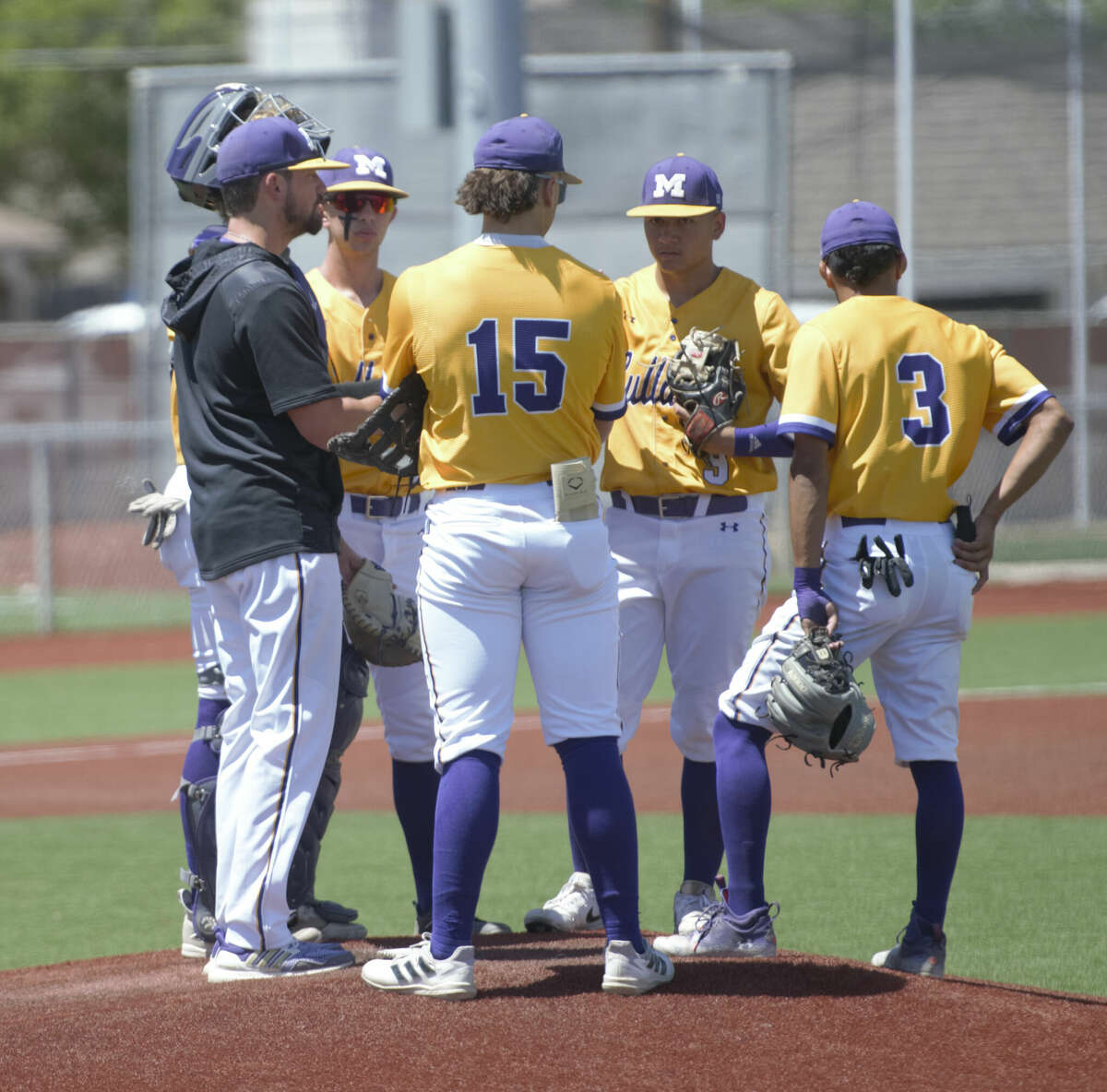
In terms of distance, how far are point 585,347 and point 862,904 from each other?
2772 mm

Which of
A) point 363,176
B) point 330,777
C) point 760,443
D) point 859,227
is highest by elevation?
point 363,176

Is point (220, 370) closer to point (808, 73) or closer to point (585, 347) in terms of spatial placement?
point (585, 347)

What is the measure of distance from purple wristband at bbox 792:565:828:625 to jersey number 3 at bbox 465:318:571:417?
35.0 inches

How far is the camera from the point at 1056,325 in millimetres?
21422

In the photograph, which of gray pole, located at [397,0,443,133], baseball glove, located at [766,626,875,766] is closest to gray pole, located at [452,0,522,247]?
gray pole, located at [397,0,443,133]

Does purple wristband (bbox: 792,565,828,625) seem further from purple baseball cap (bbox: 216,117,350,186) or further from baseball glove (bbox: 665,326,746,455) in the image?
purple baseball cap (bbox: 216,117,350,186)

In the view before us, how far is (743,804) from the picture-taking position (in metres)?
4.61

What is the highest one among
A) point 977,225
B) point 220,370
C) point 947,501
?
point 977,225

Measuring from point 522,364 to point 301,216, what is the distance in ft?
2.83

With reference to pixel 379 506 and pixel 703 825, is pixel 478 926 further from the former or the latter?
pixel 379 506

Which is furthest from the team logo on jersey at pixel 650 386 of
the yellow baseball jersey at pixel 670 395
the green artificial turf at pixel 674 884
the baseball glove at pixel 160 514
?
the green artificial turf at pixel 674 884

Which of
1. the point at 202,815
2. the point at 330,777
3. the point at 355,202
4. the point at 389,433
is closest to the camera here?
the point at 389,433

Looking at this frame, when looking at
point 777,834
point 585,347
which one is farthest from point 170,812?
point 585,347

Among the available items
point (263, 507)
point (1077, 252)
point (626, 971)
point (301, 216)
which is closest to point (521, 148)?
point (301, 216)
